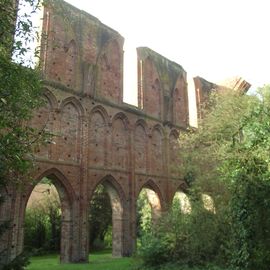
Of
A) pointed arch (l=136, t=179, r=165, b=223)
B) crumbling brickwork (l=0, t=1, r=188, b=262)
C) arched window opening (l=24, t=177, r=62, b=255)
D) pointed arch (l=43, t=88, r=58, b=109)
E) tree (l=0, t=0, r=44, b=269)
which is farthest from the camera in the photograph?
arched window opening (l=24, t=177, r=62, b=255)

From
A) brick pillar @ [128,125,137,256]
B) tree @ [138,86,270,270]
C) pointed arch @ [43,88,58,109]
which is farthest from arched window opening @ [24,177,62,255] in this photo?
pointed arch @ [43,88,58,109]

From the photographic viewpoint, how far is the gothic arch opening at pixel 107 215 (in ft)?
61.8

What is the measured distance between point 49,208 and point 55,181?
1028 cm

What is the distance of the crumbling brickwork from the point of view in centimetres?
1645

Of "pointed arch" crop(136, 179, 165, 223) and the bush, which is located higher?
"pointed arch" crop(136, 179, 165, 223)

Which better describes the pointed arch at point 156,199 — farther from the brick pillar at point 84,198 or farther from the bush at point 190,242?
the bush at point 190,242

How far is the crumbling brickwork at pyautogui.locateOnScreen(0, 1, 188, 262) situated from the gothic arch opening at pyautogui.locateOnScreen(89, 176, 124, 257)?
0.22ft

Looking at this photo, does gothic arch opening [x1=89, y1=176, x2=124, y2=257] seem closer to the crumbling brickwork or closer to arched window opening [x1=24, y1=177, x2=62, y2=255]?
the crumbling brickwork

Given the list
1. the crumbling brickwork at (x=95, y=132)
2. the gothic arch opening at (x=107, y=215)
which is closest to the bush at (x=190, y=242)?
the crumbling brickwork at (x=95, y=132)

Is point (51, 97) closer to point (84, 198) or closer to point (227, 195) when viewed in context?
point (84, 198)

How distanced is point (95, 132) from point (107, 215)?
368 inches

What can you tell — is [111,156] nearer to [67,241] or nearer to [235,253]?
[67,241]

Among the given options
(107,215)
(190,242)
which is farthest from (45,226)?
(190,242)

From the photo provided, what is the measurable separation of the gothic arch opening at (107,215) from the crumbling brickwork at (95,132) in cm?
7
